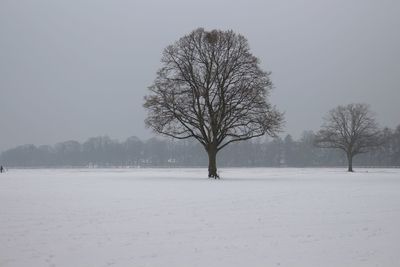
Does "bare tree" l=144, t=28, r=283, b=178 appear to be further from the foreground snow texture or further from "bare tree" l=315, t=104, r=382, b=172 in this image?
"bare tree" l=315, t=104, r=382, b=172

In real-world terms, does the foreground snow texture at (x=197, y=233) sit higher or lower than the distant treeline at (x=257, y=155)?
lower

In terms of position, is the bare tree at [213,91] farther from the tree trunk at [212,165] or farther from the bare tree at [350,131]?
the bare tree at [350,131]

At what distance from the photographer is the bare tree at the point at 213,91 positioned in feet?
137

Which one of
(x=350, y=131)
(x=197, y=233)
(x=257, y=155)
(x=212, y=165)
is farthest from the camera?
(x=257, y=155)

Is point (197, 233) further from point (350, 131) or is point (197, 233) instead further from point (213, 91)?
point (350, 131)

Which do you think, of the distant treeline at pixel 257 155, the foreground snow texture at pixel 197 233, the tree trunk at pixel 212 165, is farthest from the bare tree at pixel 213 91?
the distant treeline at pixel 257 155

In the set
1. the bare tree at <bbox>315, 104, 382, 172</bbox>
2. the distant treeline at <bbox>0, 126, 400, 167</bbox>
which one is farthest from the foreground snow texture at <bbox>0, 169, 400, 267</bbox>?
the distant treeline at <bbox>0, 126, 400, 167</bbox>

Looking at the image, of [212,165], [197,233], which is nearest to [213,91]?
[212,165]

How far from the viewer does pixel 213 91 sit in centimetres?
4291

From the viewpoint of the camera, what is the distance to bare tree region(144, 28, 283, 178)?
137ft

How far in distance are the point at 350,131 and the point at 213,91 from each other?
45958 mm

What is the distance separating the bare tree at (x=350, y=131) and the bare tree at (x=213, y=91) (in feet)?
134

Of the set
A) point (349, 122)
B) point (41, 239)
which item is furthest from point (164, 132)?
point (349, 122)

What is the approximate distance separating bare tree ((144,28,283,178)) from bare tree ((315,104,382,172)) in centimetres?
4076
